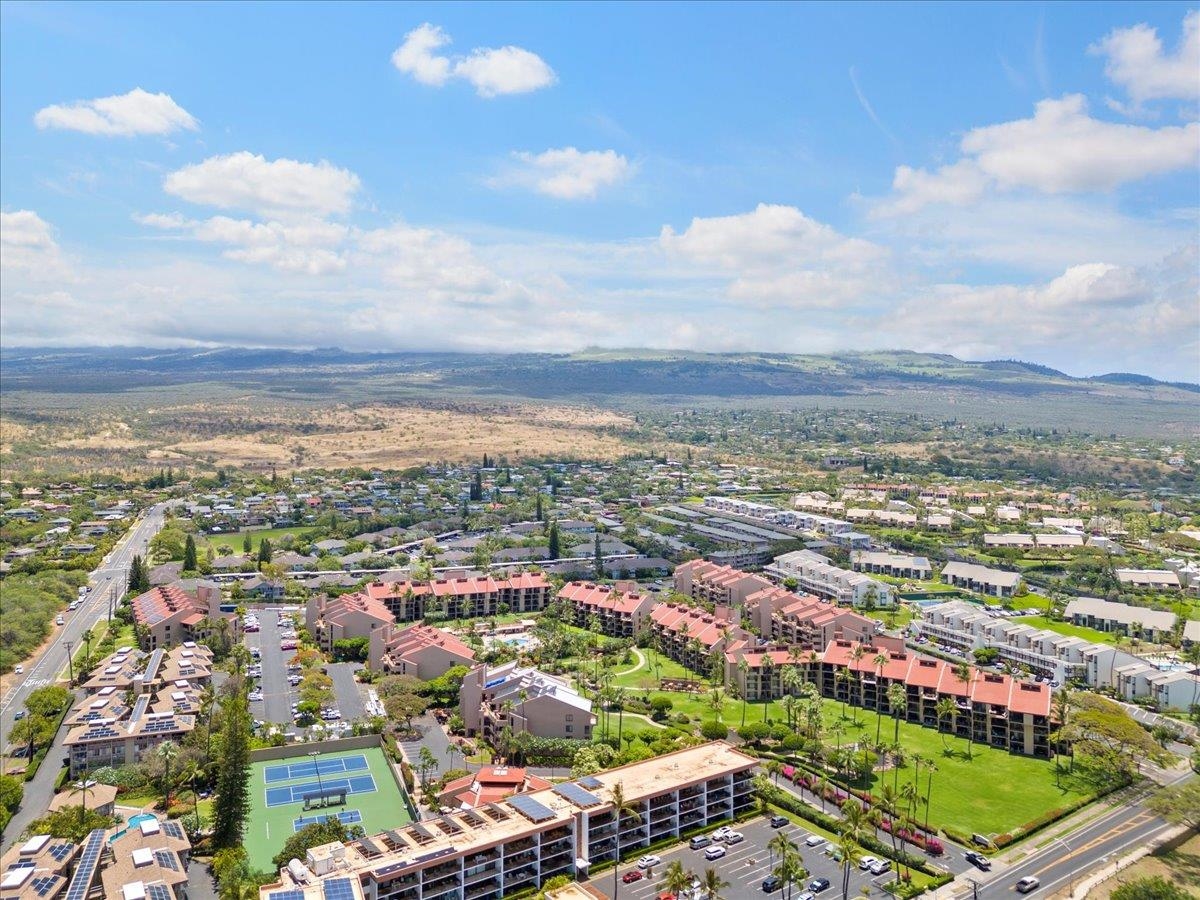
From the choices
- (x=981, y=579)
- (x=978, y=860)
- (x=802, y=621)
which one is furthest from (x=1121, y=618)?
(x=978, y=860)

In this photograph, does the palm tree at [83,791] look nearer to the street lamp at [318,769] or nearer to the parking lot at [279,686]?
the street lamp at [318,769]

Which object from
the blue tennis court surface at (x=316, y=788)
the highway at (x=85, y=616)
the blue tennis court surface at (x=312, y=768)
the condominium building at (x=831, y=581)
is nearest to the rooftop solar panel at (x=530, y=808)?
the blue tennis court surface at (x=316, y=788)

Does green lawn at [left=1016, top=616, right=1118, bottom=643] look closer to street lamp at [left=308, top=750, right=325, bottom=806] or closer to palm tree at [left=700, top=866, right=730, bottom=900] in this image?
palm tree at [left=700, top=866, right=730, bottom=900]

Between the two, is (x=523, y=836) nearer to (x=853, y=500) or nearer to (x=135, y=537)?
(x=135, y=537)

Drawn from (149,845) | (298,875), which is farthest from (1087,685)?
(149,845)

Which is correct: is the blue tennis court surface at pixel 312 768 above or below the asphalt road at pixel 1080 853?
below

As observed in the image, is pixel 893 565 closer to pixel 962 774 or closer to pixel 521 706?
pixel 962 774
